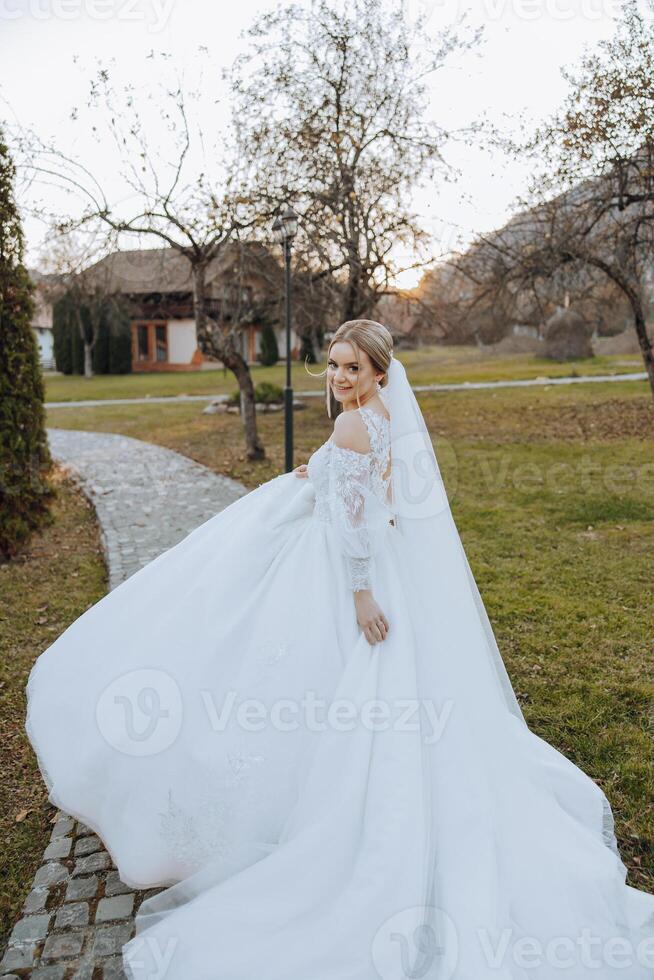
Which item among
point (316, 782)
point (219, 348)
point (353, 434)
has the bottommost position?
point (316, 782)

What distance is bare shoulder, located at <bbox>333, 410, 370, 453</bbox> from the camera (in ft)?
9.56

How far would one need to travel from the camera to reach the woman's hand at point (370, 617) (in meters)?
2.84

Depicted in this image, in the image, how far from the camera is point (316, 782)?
2.65 meters

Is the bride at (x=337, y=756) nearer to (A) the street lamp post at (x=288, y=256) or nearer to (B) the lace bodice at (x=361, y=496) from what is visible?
(B) the lace bodice at (x=361, y=496)

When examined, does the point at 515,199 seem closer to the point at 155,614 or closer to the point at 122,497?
the point at 122,497

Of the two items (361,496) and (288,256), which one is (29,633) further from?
(288,256)

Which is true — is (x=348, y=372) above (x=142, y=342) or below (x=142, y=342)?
below

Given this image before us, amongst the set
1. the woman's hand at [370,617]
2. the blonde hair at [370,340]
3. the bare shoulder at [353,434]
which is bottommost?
the woman's hand at [370,617]

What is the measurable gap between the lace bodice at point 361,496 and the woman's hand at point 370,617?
0.13ft

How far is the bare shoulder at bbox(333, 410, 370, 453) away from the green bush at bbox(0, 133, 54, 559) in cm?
561

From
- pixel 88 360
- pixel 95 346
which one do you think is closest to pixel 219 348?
pixel 88 360

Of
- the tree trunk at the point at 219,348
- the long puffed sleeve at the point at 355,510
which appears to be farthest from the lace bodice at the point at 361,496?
the tree trunk at the point at 219,348

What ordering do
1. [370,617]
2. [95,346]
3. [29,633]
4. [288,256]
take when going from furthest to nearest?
1. [95,346]
2. [288,256]
3. [29,633]
4. [370,617]

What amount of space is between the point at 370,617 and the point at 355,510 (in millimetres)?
430
